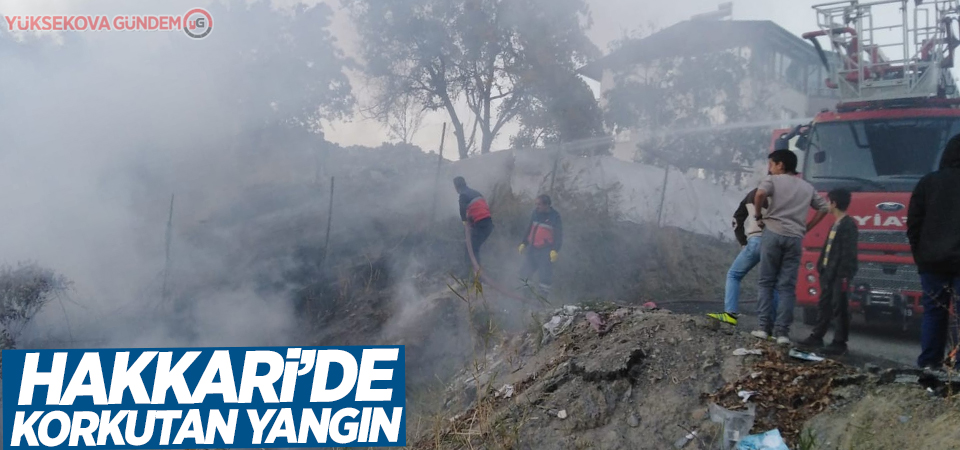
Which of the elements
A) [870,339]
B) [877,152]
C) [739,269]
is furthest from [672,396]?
[877,152]

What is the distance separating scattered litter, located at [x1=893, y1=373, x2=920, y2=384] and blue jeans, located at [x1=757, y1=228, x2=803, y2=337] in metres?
1.25

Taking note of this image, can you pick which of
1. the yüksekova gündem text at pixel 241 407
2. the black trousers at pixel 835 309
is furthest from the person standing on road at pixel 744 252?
the yüksekova gündem text at pixel 241 407

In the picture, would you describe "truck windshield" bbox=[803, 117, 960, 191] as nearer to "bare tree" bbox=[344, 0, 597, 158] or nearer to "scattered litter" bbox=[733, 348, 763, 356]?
"scattered litter" bbox=[733, 348, 763, 356]

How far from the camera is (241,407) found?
458cm

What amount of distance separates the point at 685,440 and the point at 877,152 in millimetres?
4709

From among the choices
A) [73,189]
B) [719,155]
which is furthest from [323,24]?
[719,155]

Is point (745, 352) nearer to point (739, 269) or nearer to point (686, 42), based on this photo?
point (739, 269)

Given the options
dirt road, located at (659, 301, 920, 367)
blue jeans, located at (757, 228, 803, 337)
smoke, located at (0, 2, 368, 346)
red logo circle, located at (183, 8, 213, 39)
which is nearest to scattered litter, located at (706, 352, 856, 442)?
blue jeans, located at (757, 228, 803, 337)

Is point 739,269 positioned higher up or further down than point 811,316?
higher up

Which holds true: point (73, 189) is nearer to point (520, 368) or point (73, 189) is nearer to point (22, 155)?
point (22, 155)

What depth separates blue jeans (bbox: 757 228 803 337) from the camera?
183 inches

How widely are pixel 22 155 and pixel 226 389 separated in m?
9.66

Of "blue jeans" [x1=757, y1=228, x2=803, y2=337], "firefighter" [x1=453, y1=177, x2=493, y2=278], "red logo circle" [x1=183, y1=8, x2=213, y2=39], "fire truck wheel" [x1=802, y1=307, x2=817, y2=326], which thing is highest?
"red logo circle" [x1=183, y1=8, x2=213, y2=39]

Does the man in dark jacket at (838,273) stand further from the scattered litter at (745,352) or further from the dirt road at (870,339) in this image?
the scattered litter at (745,352)
